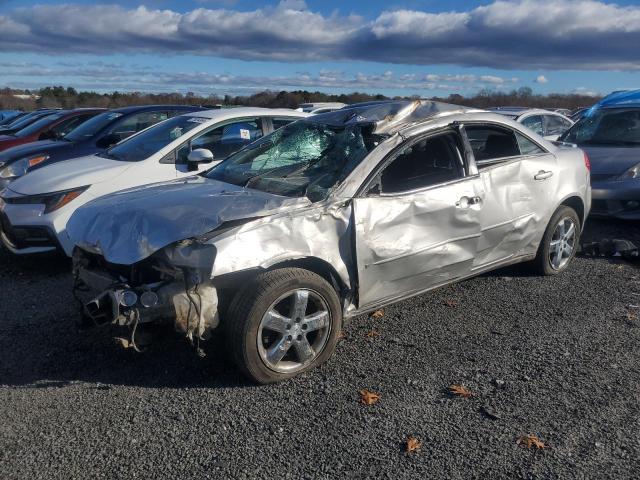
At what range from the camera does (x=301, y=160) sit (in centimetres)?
499

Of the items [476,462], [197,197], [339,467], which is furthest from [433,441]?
[197,197]

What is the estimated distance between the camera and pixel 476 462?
10.5ft

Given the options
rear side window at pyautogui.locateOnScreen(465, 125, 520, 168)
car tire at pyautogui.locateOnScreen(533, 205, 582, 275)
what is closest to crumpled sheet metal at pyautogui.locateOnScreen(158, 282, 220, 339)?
rear side window at pyautogui.locateOnScreen(465, 125, 520, 168)

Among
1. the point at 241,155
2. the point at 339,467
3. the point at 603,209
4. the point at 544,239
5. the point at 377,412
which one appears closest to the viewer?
the point at 339,467

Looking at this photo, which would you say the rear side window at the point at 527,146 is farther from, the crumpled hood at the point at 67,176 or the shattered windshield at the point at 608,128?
the crumpled hood at the point at 67,176

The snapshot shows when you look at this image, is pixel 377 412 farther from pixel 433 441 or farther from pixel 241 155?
pixel 241 155

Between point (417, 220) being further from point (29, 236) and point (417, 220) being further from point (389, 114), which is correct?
point (29, 236)

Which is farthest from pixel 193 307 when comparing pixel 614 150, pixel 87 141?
pixel 614 150

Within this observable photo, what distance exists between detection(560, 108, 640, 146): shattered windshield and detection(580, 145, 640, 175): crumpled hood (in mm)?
363

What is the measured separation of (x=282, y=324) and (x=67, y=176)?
12.3 feet

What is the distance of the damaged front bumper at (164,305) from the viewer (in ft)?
12.3

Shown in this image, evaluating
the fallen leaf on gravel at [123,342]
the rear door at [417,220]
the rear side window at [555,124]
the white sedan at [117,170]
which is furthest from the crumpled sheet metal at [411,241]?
the rear side window at [555,124]

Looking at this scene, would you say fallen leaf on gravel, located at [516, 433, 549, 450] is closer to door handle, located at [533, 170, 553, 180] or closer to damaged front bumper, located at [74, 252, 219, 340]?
damaged front bumper, located at [74, 252, 219, 340]

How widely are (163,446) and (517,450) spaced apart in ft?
6.12
